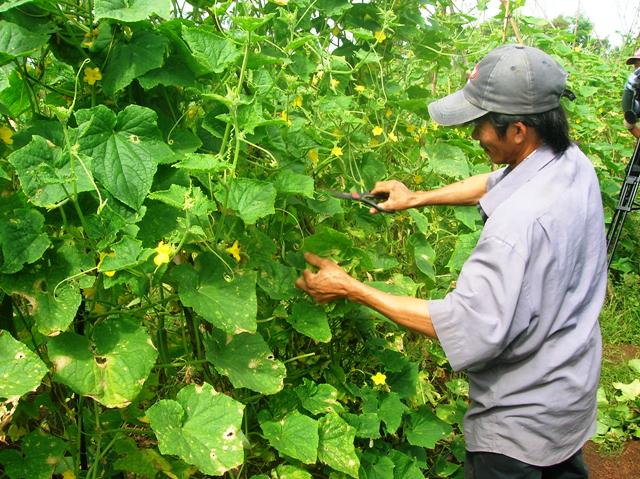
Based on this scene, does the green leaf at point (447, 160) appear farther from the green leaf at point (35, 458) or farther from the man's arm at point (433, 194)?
the green leaf at point (35, 458)

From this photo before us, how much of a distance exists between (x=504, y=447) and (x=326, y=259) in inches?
25.1

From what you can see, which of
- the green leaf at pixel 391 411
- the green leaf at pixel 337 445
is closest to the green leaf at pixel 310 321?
the green leaf at pixel 337 445

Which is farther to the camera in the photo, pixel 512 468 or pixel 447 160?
pixel 447 160

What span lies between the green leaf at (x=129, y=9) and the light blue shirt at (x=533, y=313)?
826mm

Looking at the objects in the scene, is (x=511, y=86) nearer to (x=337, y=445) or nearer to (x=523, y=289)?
(x=523, y=289)

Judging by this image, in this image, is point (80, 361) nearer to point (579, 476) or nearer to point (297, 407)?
point (297, 407)

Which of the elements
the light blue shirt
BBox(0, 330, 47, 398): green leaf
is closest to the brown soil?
the light blue shirt

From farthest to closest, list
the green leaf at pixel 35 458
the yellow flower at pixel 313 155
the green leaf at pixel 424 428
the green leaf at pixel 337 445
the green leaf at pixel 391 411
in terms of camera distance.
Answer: the green leaf at pixel 424 428, the green leaf at pixel 391 411, the yellow flower at pixel 313 155, the green leaf at pixel 337 445, the green leaf at pixel 35 458

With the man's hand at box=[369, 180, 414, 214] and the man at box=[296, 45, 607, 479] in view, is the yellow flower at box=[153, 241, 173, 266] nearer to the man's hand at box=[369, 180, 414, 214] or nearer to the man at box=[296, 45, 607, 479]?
the man at box=[296, 45, 607, 479]

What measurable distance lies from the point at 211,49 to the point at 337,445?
3.49 feet

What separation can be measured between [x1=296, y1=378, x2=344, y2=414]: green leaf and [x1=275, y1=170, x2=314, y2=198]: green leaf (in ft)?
1.91

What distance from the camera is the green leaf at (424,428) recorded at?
2.22m

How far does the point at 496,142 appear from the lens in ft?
5.39

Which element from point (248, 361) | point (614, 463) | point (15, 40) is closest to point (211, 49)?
point (15, 40)
